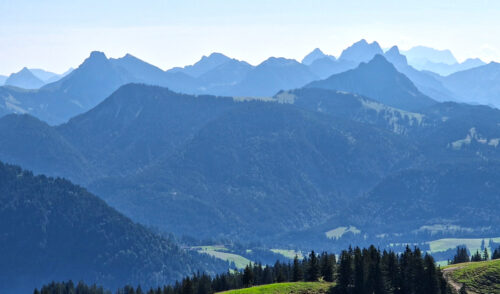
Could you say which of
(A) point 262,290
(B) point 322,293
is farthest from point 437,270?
(A) point 262,290

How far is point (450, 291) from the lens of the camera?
199000mm

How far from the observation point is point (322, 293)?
19938 cm

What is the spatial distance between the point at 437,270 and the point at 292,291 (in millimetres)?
30804

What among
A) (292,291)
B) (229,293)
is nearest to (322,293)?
(292,291)

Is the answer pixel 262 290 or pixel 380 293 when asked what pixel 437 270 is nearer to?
pixel 380 293

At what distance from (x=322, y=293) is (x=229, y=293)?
19494mm

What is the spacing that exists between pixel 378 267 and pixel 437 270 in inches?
493

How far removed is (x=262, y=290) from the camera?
197m

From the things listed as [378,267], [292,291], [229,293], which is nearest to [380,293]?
[378,267]

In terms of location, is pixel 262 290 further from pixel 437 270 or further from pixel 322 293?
pixel 437 270

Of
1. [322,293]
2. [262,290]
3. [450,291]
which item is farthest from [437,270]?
[262,290]

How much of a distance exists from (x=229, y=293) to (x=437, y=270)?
144ft

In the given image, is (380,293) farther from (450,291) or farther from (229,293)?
(229,293)

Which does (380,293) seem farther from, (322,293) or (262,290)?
(262,290)
